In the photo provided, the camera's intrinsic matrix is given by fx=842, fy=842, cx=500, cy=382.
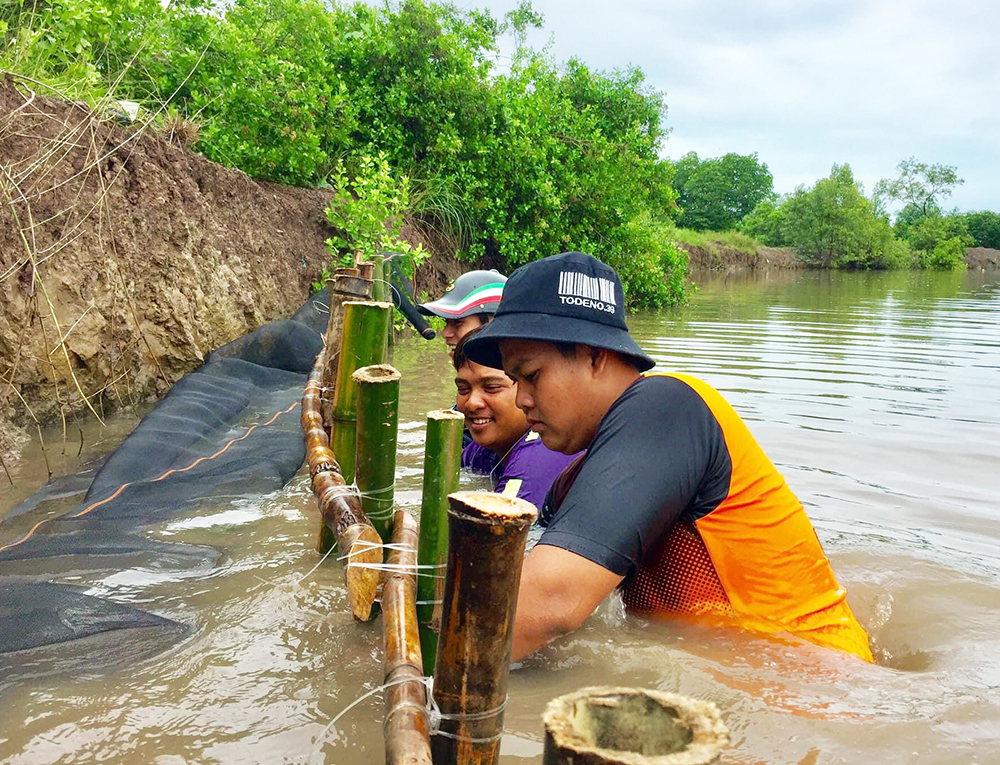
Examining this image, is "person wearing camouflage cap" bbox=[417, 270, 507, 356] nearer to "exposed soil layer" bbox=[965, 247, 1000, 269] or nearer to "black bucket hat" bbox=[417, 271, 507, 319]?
"black bucket hat" bbox=[417, 271, 507, 319]

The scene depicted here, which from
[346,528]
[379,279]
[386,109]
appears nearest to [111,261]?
[379,279]

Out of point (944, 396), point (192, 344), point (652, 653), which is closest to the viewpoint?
point (652, 653)

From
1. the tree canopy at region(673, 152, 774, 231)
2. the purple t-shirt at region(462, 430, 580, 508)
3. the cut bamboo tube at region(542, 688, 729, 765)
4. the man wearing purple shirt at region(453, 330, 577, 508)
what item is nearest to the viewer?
the cut bamboo tube at region(542, 688, 729, 765)

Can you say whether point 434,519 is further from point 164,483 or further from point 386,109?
point 386,109

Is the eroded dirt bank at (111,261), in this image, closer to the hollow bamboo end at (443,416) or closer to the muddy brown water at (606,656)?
the muddy brown water at (606,656)

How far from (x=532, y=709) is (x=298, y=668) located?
76 cm

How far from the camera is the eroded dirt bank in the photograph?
4.84m

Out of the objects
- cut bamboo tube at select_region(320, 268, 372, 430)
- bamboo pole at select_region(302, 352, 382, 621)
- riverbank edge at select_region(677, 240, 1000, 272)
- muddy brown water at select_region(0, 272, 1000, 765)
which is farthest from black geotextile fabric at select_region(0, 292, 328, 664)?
riverbank edge at select_region(677, 240, 1000, 272)

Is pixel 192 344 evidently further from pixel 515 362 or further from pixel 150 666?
pixel 515 362

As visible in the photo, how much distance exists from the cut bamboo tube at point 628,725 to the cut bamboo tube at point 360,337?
8.49ft

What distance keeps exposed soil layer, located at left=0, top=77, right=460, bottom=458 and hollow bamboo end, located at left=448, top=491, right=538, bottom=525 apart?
325 cm

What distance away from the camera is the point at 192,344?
21.0 ft

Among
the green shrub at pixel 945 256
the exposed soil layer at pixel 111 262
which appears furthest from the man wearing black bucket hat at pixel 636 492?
the green shrub at pixel 945 256

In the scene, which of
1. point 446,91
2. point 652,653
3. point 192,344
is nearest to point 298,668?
point 652,653
